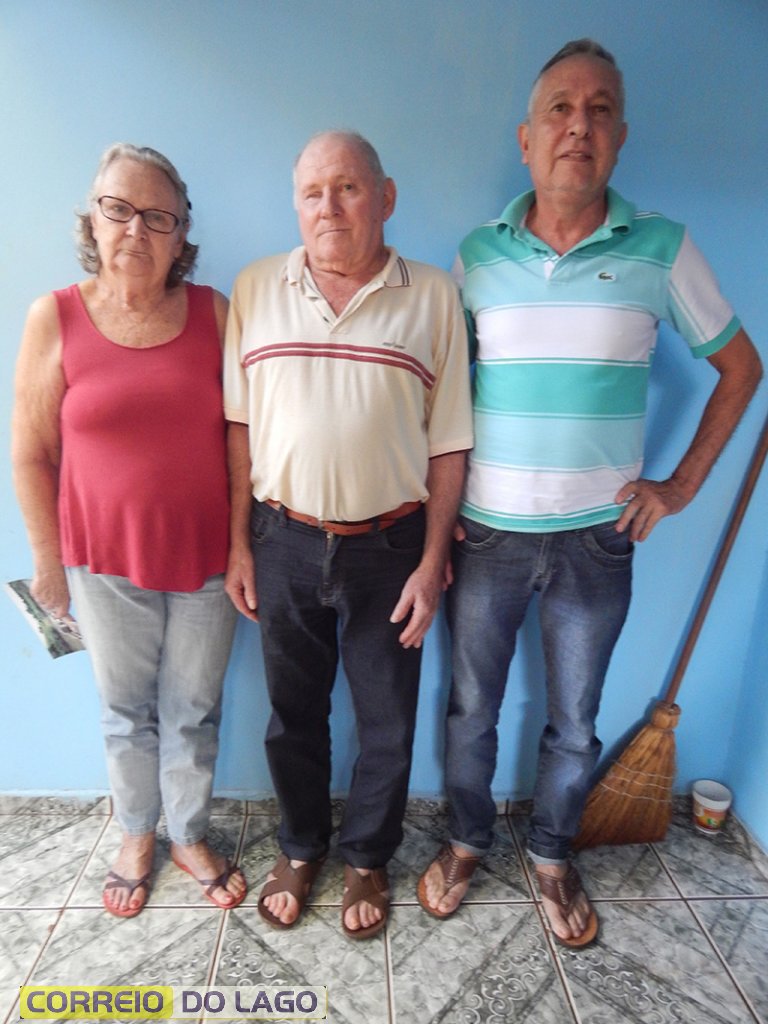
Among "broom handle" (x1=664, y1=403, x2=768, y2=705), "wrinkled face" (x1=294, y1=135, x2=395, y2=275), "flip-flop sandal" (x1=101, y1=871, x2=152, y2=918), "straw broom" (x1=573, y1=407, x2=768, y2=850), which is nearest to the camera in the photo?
"wrinkled face" (x1=294, y1=135, x2=395, y2=275)

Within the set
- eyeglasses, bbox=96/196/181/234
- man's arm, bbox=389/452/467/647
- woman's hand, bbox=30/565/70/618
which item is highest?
eyeglasses, bbox=96/196/181/234

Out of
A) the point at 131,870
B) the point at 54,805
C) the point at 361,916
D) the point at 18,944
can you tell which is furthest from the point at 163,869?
the point at 361,916

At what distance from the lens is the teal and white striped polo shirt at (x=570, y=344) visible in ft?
4.33

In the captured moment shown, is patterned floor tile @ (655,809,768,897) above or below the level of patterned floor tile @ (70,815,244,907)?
above

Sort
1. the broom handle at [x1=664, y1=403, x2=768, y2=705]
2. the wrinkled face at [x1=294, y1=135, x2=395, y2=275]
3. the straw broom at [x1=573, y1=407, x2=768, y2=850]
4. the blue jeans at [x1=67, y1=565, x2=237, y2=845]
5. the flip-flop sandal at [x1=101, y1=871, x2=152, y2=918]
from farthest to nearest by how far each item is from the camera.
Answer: the straw broom at [x1=573, y1=407, x2=768, y2=850] → the broom handle at [x1=664, y1=403, x2=768, y2=705] → the flip-flop sandal at [x1=101, y1=871, x2=152, y2=918] → the blue jeans at [x1=67, y1=565, x2=237, y2=845] → the wrinkled face at [x1=294, y1=135, x2=395, y2=275]

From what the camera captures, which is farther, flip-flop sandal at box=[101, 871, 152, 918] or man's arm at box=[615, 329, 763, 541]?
flip-flop sandal at box=[101, 871, 152, 918]

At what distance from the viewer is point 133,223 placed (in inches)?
49.6

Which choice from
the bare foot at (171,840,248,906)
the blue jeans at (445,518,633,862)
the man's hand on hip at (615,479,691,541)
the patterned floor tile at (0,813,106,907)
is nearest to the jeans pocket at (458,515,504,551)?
the blue jeans at (445,518,633,862)

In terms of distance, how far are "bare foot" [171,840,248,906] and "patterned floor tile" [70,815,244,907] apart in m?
0.04

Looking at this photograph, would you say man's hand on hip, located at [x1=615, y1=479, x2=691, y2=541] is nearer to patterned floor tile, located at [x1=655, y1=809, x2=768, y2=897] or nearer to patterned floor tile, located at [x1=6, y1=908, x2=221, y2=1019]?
patterned floor tile, located at [x1=655, y1=809, x2=768, y2=897]

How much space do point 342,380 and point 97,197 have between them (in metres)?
0.62

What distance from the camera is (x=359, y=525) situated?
1360 mm

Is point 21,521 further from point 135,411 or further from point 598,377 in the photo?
point 598,377

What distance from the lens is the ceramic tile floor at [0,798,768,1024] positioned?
141 cm
